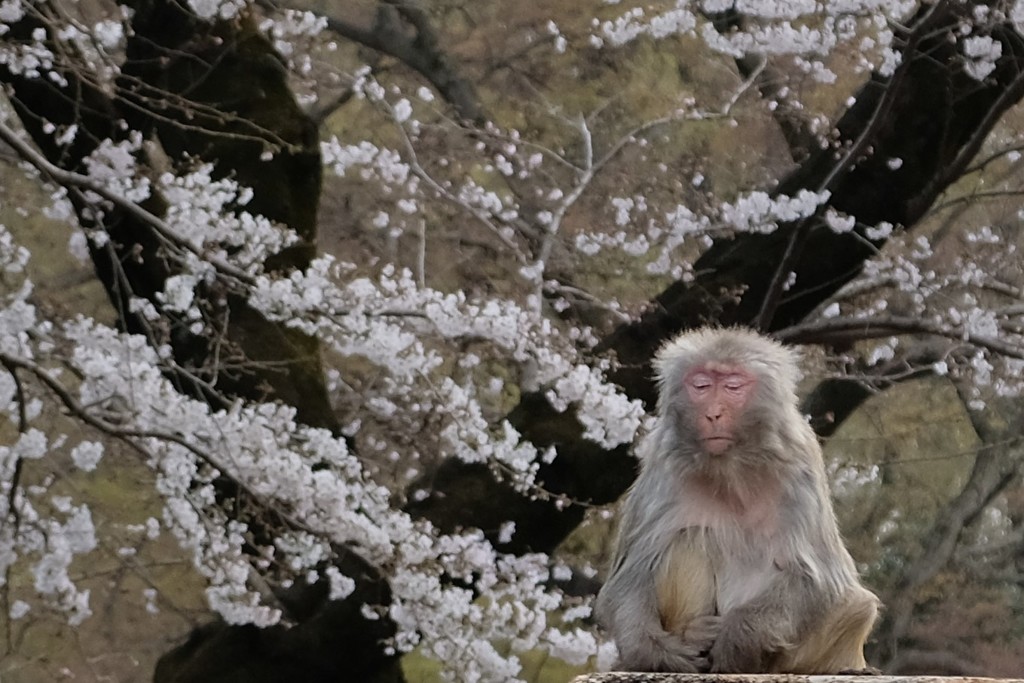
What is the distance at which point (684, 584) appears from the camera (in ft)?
8.43

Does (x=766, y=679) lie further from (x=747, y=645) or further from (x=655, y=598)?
(x=655, y=598)

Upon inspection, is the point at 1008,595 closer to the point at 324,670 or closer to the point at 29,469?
the point at 324,670

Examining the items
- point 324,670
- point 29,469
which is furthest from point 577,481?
point 29,469

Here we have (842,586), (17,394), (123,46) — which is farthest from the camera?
(123,46)

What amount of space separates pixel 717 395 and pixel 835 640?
1.64 ft

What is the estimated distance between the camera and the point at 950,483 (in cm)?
515

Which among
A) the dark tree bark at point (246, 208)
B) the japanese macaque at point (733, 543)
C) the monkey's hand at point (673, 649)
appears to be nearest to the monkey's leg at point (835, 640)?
the japanese macaque at point (733, 543)

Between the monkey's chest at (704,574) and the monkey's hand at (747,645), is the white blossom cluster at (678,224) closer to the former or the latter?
the monkey's chest at (704,574)

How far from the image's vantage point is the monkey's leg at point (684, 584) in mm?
2562

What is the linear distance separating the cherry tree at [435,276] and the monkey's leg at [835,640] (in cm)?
242

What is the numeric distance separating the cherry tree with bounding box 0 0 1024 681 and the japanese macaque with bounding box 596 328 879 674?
237 centimetres

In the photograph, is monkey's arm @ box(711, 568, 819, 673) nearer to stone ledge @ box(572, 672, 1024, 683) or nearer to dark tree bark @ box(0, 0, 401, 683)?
stone ledge @ box(572, 672, 1024, 683)

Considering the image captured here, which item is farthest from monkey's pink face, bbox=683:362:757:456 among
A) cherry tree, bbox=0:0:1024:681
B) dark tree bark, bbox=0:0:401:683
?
dark tree bark, bbox=0:0:401:683

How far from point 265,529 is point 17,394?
0.98 meters
